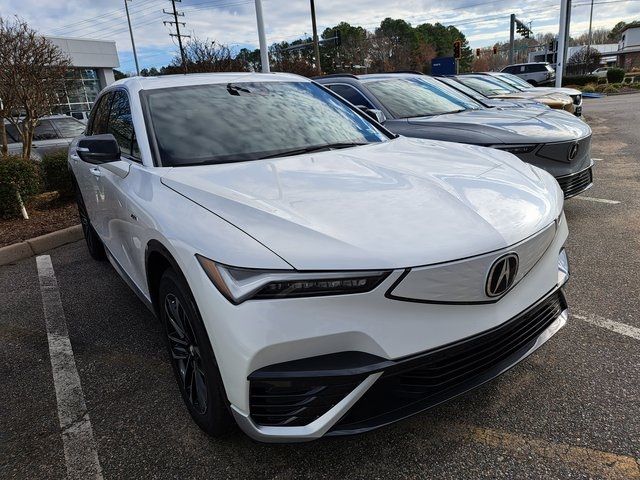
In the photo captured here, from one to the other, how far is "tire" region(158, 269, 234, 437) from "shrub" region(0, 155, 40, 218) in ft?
17.2

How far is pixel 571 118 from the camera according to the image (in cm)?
565

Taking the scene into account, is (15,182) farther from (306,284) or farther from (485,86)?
(485,86)

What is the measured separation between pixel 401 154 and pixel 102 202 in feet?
7.11

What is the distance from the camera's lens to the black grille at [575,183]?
4.68 m

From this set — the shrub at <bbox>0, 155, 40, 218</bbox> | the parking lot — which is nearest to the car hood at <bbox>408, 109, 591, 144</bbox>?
the parking lot

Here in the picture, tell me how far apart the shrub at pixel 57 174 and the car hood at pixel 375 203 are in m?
5.85

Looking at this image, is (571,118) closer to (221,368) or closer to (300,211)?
(300,211)

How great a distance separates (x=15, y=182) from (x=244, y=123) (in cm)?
506

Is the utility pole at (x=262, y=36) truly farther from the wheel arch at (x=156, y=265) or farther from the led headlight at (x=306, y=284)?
the led headlight at (x=306, y=284)

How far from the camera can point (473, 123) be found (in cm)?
504

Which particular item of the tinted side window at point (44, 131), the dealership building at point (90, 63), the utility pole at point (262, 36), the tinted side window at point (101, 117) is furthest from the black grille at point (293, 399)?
the dealership building at point (90, 63)

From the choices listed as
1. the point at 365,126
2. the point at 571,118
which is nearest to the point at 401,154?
the point at 365,126

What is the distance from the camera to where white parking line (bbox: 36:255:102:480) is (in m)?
2.17

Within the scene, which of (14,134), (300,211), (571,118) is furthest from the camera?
(14,134)
